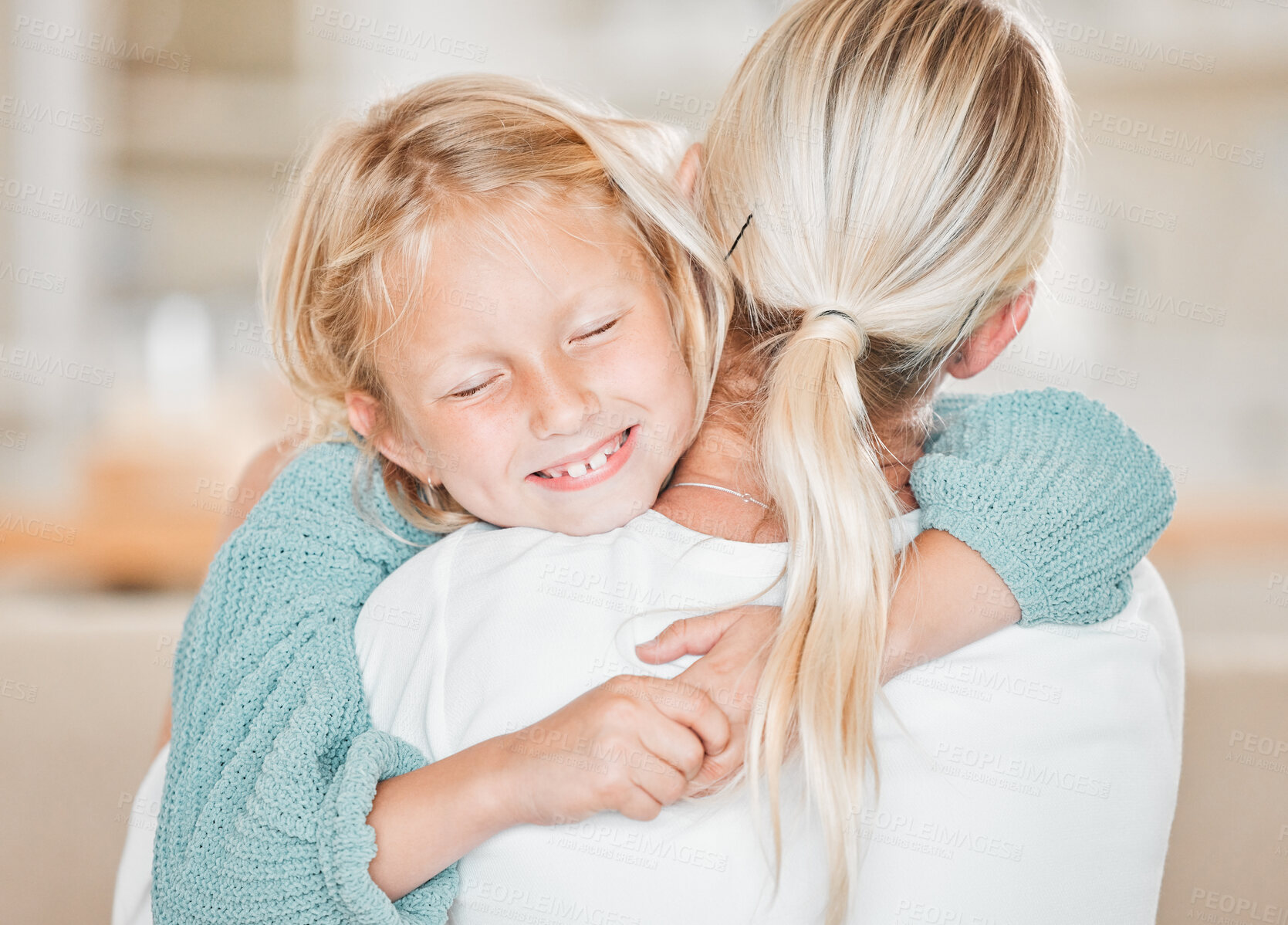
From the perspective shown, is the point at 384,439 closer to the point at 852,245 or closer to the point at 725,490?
the point at 725,490

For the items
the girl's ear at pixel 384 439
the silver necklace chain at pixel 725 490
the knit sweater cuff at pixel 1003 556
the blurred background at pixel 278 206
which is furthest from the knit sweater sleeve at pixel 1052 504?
the blurred background at pixel 278 206

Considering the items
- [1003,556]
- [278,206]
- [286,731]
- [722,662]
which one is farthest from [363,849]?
[278,206]

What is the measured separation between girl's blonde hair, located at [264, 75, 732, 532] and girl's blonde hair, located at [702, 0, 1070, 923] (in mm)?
72

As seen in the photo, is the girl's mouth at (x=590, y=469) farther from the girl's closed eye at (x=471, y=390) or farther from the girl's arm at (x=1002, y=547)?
the girl's arm at (x=1002, y=547)

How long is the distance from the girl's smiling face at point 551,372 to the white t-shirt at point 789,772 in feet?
0.28

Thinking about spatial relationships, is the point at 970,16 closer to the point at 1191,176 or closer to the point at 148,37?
the point at 1191,176

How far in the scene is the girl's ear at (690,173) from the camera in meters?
0.90

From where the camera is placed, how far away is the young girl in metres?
0.71

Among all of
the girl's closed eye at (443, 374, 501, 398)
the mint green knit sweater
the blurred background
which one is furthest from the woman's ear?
the blurred background

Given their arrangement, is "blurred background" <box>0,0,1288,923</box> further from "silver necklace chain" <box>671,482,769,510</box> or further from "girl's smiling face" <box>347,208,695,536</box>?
"silver necklace chain" <box>671,482,769,510</box>

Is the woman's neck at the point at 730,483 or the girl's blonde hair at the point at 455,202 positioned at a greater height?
the girl's blonde hair at the point at 455,202

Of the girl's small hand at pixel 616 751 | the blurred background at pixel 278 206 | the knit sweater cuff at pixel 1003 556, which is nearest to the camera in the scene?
the girl's small hand at pixel 616 751

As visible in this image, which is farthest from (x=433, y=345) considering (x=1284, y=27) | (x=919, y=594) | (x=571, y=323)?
(x=1284, y=27)

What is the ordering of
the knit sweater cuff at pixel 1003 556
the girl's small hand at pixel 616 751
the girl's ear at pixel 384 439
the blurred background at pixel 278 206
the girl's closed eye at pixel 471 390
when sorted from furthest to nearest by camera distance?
the blurred background at pixel 278 206 → the girl's ear at pixel 384 439 → the girl's closed eye at pixel 471 390 → the knit sweater cuff at pixel 1003 556 → the girl's small hand at pixel 616 751
